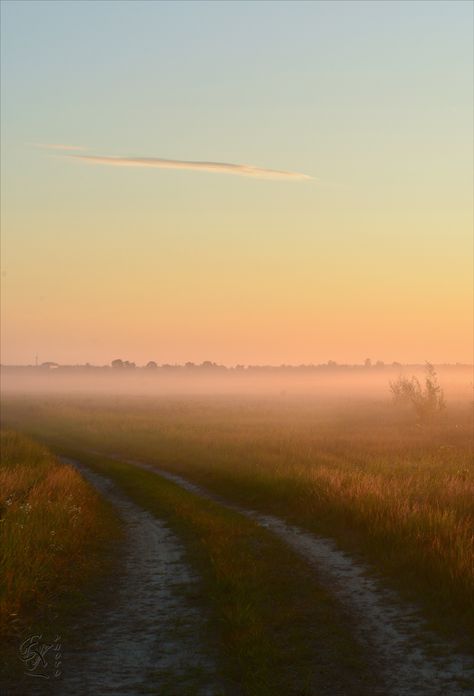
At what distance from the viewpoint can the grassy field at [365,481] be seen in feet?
43.8

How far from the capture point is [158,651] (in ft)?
31.6

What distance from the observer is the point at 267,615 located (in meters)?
11.2

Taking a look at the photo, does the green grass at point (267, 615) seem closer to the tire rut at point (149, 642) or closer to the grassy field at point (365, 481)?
the tire rut at point (149, 642)

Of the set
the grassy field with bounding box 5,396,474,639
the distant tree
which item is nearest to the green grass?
the grassy field with bounding box 5,396,474,639

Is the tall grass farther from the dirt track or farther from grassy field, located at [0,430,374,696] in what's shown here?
the dirt track

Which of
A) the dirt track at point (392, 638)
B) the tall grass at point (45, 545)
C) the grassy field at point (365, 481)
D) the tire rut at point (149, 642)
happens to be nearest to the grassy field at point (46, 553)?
the tall grass at point (45, 545)

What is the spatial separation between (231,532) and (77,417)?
51.6m

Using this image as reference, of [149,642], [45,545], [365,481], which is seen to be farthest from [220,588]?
[365,481]

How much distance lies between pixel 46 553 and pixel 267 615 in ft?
16.2

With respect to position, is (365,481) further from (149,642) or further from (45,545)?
(149,642)

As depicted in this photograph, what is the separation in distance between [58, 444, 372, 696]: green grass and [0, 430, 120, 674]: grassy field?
2.02 metres

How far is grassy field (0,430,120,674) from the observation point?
11.0 m

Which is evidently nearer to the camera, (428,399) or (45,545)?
(45,545)

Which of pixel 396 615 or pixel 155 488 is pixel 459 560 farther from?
pixel 155 488
